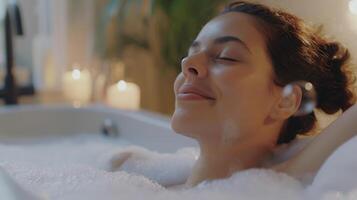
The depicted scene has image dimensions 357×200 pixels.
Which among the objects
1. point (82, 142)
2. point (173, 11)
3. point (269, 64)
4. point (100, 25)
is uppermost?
point (269, 64)

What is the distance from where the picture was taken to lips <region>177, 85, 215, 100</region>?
77 centimetres

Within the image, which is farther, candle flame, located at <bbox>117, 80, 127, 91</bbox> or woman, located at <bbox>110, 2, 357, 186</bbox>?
candle flame, located at <bbox>117, 80, 127, 91</bbox>

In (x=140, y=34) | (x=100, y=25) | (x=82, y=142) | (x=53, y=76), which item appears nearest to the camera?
(x=82, y=142)

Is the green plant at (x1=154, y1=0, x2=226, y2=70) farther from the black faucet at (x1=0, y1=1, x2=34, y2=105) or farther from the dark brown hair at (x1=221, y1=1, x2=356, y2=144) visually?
the black faucet at (x1=0, y1=1, x2=34, y2=105)

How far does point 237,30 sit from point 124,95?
1027mm

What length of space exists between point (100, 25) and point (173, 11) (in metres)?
0.39

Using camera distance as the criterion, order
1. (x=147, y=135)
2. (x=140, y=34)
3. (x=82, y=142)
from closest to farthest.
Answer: (x=147, y=135), (x=82, y=142), (x=140, y=34)

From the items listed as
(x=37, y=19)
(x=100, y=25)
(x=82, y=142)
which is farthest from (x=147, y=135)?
(x=37, y=19)

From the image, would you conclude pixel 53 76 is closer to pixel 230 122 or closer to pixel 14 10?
pixel 14 10

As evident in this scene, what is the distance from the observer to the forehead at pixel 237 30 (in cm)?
75

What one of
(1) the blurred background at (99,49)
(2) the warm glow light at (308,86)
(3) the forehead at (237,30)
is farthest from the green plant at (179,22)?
(2) the warm glow light at (308,86)

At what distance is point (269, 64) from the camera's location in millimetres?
743

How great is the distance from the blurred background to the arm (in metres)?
0.58

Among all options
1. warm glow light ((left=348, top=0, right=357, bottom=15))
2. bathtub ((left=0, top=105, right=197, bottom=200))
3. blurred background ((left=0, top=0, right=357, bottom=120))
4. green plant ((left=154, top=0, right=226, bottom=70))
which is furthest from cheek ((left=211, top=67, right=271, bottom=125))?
bathtub ((left=0, top=105, right=197, bottom=200))
